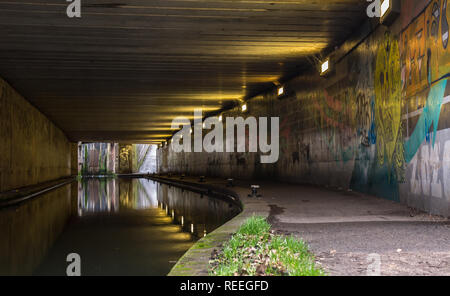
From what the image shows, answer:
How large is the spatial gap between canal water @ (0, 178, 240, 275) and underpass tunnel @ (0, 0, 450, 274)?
88 millimetres

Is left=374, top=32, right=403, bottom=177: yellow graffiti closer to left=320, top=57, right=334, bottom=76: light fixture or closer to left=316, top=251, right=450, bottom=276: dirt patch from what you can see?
left=320, top=57, right=334, bottom=76: light fixture

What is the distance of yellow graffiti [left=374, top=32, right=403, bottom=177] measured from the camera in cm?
780

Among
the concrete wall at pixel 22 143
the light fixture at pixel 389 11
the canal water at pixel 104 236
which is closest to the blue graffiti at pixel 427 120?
the light fixture at pixel 389 11

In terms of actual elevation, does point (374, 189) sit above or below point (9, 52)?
below

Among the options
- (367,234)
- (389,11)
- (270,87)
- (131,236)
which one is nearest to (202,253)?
(367,234)

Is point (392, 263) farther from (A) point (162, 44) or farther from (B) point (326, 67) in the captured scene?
(A) point (162, 44)

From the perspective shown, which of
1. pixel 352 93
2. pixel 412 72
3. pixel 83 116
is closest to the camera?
pixel 412 72

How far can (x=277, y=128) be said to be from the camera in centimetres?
1639

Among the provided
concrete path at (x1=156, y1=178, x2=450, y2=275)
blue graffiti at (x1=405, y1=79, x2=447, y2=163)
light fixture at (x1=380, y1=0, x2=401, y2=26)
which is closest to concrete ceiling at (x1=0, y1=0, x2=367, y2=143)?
light fixture at (x1=380, y1=0, x2=401, y2=26)

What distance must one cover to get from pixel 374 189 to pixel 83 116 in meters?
19.7

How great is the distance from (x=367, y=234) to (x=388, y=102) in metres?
4.10

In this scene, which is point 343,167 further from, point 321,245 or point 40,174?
point 40,174

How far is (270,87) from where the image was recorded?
16875 mm

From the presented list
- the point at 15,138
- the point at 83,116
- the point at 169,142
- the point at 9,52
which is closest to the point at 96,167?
the point at 169,142
